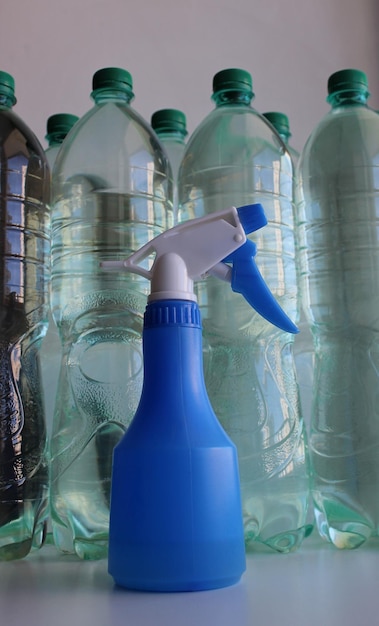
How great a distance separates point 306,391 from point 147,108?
1.86 ft

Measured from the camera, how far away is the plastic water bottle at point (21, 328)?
2.50 feet

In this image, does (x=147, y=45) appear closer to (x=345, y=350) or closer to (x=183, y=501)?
(x=345, y=350)

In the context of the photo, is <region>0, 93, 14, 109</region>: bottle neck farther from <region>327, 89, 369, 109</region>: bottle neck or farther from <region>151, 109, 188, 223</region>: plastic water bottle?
<region>327, 89, 369, 109</region>: bottle neck

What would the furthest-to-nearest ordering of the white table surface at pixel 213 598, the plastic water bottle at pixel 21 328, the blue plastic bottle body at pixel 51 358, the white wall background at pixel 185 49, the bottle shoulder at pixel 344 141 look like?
the white wall background at pixel 185 49, the blue plastic bottle body at pixel 51 358, the bottle shoulder at pixel 344 141, the plastic water bottle at pixel 21 328, the white table surface at pixel 213 598

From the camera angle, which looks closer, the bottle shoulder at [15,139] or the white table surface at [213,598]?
the white table surface at [213,598]

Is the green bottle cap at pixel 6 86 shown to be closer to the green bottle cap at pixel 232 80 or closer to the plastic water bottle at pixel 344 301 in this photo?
the green bottle cap at pixel 232 80

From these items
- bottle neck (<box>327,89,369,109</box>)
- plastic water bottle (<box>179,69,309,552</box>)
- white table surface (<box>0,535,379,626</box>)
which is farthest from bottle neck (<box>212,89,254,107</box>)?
white table surface (<box>0,535,379,626</box>)

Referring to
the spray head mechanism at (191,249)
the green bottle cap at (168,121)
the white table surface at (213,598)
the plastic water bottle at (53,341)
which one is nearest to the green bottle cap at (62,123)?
the plastic water bottle at (53,341)

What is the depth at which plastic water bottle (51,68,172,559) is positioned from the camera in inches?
31.0

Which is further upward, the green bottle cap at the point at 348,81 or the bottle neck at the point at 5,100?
the green bottle cap at the point at 348,81

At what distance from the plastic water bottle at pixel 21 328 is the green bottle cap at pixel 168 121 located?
0.24 metres

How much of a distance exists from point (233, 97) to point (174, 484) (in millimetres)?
544

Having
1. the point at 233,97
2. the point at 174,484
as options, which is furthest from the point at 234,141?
the point at 174,484

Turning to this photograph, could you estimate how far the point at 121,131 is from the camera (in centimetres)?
90
